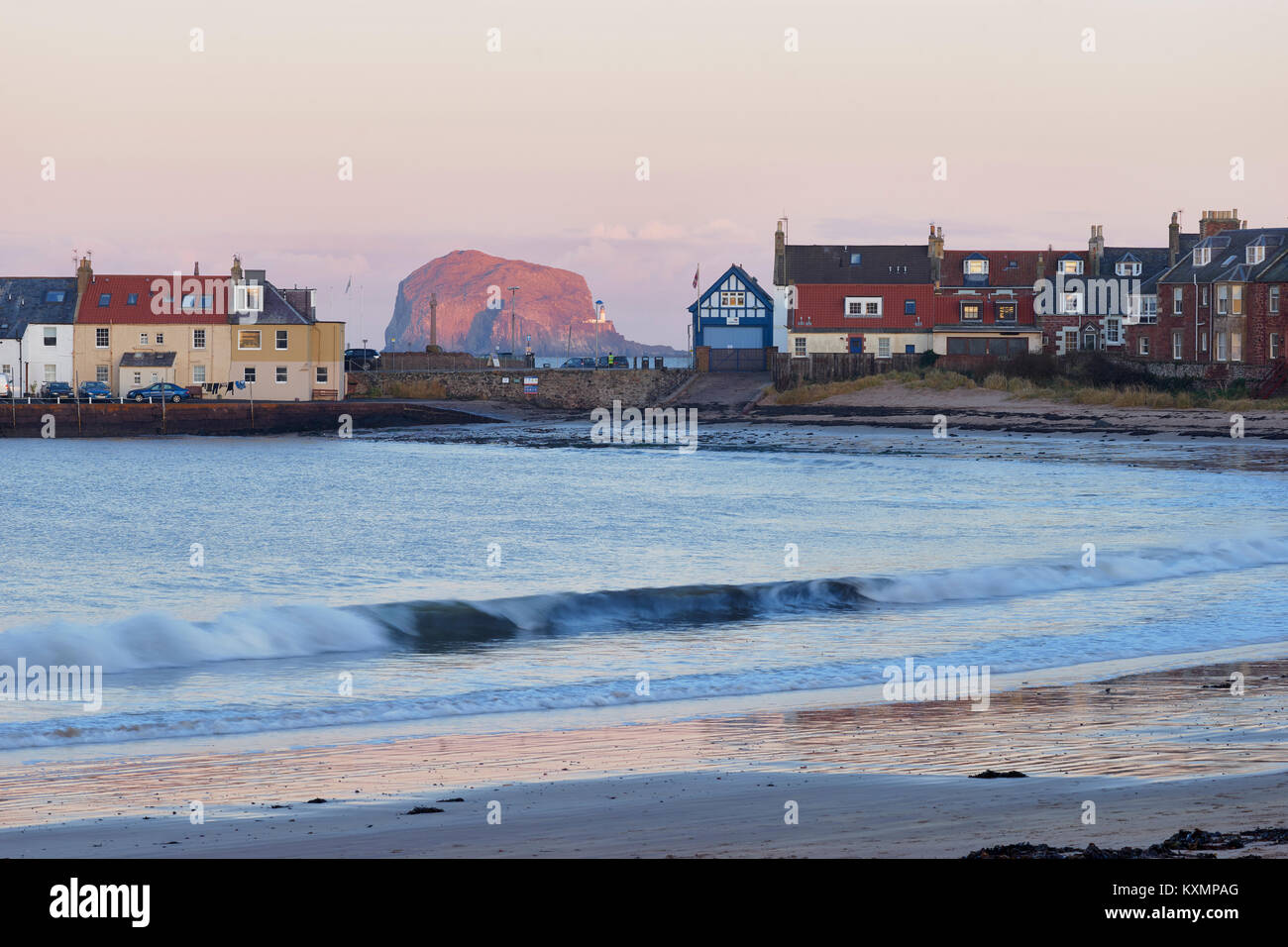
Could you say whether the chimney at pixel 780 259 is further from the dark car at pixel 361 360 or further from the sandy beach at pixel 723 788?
the sandy beach at pixel 723 788

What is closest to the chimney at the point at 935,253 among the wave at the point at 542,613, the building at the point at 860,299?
the building at the point at 860,299

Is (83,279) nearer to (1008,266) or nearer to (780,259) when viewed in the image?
(780,259)

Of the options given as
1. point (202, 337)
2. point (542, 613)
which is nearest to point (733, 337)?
point (202, 337)

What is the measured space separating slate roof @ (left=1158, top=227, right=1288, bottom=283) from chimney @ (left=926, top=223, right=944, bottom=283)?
1599 cm

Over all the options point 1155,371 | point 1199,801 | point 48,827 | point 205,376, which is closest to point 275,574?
point 48,827

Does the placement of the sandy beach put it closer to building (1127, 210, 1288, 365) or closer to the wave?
the wave

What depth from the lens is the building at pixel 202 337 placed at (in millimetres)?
94250

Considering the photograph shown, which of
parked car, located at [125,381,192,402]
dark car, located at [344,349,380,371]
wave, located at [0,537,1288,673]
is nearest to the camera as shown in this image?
wave, located at [0,537,1288,673]

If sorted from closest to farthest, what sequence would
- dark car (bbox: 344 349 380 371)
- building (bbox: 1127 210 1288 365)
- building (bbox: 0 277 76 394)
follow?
building (bbox: 1127 210 1288 365)
building (bbox: 0 277 76 394)
dark car (bbox: 344 349 380 371)

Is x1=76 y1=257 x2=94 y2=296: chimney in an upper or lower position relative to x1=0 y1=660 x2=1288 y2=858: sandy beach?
upper

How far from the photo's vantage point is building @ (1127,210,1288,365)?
75312 mm

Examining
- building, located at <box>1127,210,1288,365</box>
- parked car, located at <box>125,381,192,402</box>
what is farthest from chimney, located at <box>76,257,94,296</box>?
building, located at <box>1127,210,1288,365</box>

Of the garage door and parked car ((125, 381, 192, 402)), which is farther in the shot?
the garage door

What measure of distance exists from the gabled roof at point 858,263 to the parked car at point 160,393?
44.4 meters
